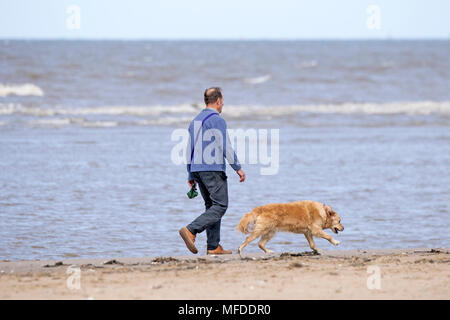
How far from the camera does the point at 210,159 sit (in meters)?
6.80

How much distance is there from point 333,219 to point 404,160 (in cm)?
688

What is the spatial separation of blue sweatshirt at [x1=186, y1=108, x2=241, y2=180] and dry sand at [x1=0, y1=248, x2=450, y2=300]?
2.95ft

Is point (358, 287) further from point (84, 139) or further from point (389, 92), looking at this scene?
point (389, 92)

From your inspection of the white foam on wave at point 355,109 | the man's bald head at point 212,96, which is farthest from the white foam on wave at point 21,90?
the man's bald head at point 212,96

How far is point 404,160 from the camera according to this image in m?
13.9

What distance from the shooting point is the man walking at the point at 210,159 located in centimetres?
673

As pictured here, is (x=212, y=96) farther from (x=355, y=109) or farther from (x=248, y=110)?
(x=355, y=109)

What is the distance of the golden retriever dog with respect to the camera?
23.0 feet

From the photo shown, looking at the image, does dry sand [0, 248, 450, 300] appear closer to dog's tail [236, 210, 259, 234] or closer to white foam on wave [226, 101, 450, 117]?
dog's tail [236, 210, 259, 234]

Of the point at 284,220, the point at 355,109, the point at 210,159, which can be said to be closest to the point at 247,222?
the point at 284,220

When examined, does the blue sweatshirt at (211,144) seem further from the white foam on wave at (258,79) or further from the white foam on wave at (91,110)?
the white foam on wave at (258,79)

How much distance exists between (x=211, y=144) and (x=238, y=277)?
1.56 m

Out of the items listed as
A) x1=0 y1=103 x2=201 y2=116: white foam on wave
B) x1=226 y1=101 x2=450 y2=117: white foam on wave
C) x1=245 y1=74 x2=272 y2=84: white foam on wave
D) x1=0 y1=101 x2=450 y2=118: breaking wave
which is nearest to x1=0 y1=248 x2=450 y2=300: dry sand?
x1=0 y1=101 x2=450 y2=118: breaking wave
